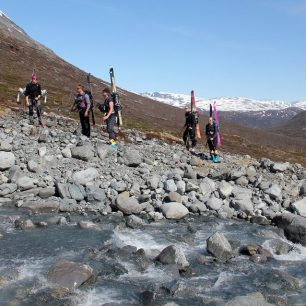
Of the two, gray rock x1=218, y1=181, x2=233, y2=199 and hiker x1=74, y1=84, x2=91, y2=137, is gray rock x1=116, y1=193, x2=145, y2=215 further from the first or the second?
hiker x1=74, y1=84, x2=91, y2=137

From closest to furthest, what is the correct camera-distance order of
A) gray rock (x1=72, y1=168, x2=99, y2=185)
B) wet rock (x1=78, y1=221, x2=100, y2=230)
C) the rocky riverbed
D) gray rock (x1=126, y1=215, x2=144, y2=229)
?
the rocky riverbed
wet rock (x1=78, y1=221, x2=100, y2=230)
gray rock (x1=126, y1=215, x2=144, y2=229)
gray rock (x1=72, y1=168, x2=99, y2=185)

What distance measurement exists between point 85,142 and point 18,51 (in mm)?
112659

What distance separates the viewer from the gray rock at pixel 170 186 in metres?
21.3

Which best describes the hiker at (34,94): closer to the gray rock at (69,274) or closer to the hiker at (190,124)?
the hiker at (190,124)

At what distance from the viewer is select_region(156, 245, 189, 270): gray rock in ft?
44.6

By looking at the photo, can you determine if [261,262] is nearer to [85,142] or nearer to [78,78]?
[85,142]

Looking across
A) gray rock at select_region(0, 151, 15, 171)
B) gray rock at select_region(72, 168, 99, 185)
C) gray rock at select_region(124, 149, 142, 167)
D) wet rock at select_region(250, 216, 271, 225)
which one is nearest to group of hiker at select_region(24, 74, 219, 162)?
gray rock at select_region(124, 149, 142, 167)

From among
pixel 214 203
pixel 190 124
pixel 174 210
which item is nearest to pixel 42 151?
pixel 174 210

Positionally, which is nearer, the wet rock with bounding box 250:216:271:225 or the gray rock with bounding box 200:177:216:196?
the wet rock with bounding box 250:216:271:225

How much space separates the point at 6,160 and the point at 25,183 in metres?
1.86

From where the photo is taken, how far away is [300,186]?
25016 mm

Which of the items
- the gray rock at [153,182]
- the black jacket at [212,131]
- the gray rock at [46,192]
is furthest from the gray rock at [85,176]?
the black jacket at [212,131]

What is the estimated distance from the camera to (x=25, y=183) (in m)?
20.1

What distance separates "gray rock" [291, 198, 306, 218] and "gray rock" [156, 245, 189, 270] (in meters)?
9.58
